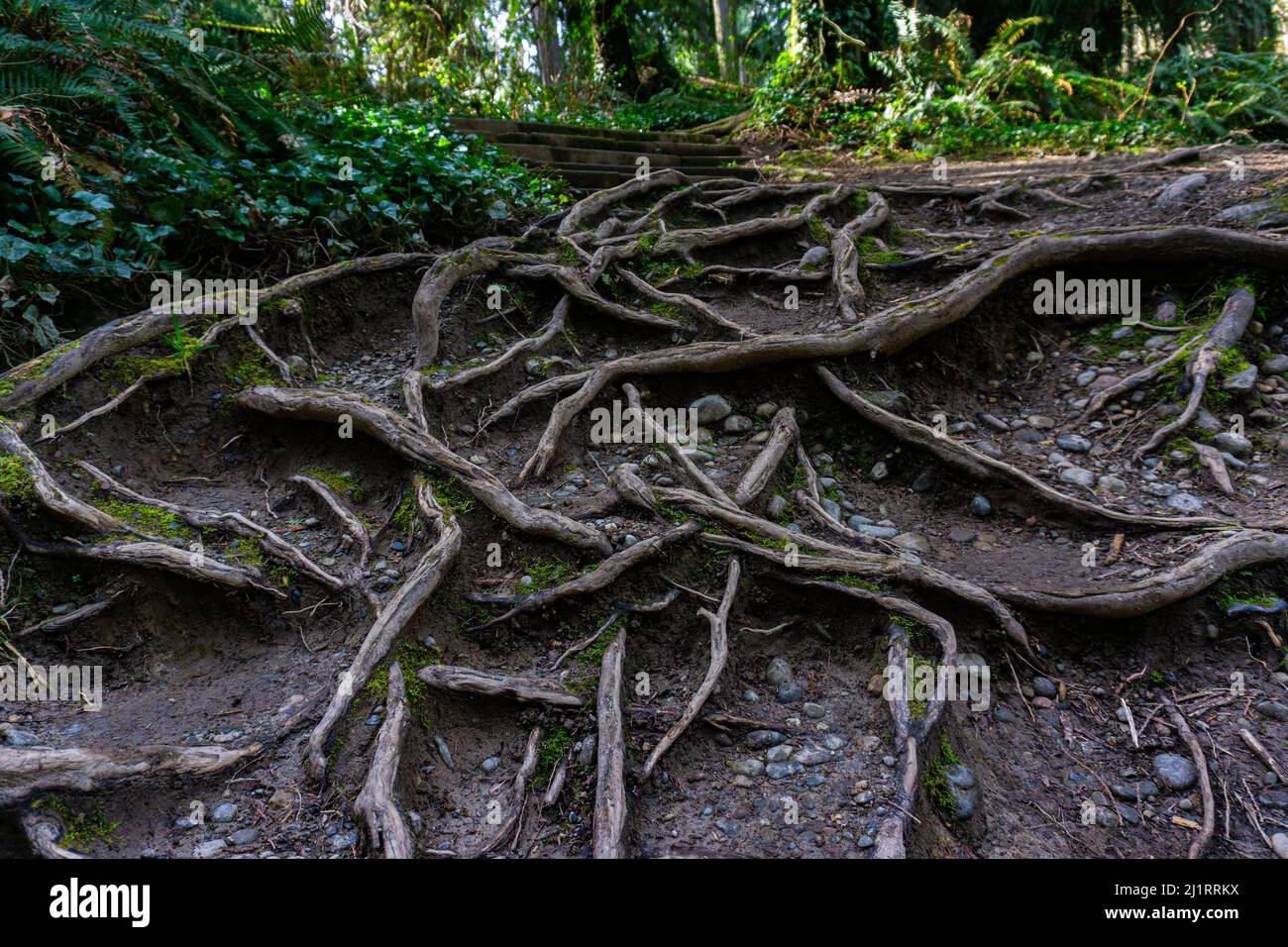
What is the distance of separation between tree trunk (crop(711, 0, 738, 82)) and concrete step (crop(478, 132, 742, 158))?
6.88 metres

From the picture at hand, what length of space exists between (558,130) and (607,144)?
691 millimetres

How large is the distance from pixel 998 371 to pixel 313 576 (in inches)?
172

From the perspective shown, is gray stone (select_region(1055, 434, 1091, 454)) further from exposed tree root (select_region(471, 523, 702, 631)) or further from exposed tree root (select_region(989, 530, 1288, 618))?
exposed tree root (select_region(471, 523, 702, 631))

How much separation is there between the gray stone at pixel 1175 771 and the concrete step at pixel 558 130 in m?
9.12

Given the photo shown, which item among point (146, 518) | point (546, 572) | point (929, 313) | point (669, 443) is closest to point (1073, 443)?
point (929, 313)

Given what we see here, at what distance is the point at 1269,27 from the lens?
15.5 m

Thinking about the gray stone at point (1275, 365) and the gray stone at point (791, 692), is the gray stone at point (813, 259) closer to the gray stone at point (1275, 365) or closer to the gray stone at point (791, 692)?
the gray stone at point (1275, 365)

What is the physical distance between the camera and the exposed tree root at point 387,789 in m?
2.30

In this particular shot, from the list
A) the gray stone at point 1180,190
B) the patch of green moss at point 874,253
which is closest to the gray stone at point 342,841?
the patch of green moss at point 874,253

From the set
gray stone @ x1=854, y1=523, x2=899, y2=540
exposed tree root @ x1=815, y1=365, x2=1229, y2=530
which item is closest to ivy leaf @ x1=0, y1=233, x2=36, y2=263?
exposed tree root @ x1=815, y1=365, x2=1229, y2=530

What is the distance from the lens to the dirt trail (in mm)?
2596

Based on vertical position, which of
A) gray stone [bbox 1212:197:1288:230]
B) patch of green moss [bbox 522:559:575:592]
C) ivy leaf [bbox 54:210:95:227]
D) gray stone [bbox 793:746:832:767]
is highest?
gray stone [bbox 1212:197:1288:230]

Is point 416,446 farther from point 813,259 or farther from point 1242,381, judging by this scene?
point 1242,381

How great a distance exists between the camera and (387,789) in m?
2.44
